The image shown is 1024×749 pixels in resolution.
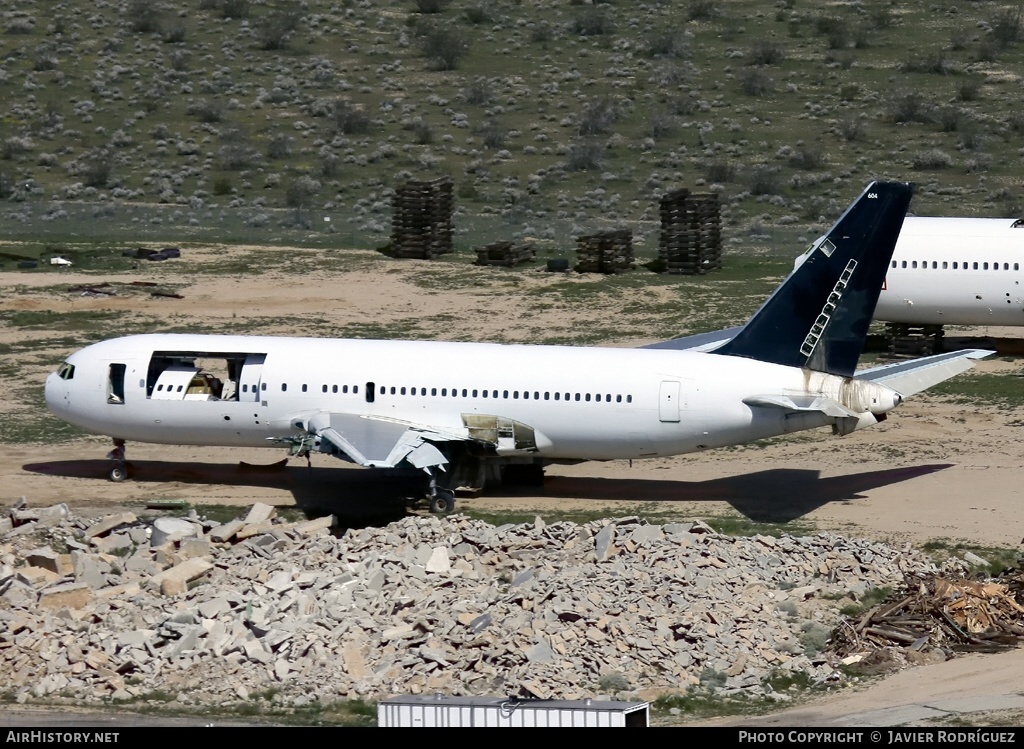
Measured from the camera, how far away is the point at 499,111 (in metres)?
118

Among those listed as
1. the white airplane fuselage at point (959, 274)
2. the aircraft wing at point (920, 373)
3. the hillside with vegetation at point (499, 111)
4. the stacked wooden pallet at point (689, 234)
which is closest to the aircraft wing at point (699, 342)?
the aircraft wing at point (920, 373)

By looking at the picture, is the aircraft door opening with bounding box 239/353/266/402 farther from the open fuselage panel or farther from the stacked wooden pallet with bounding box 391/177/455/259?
the stacked wooden pallet with bounding box 391/177/455/259

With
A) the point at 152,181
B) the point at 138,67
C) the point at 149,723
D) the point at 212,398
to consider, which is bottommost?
the point at 149,723

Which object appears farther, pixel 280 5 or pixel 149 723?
pixel 280 5

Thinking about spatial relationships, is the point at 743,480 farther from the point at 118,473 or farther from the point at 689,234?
the point at 689,234

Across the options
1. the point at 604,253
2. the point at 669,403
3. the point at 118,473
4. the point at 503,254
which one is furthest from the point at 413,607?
the point at 503,254

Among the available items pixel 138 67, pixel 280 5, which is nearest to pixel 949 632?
pixel 138 67

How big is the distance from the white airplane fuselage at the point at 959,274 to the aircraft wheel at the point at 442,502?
24.7 meters

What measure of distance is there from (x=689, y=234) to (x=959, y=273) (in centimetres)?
1991

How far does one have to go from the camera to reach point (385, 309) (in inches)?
2906

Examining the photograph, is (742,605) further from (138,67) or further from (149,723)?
(138,67)

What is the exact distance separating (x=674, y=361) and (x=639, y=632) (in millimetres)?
11670

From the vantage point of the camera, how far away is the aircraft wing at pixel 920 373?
46281mm

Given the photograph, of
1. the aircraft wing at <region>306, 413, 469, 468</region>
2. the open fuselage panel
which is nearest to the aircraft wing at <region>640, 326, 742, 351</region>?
the aircraft wing at <region>306, 413, 469, 468</region>
